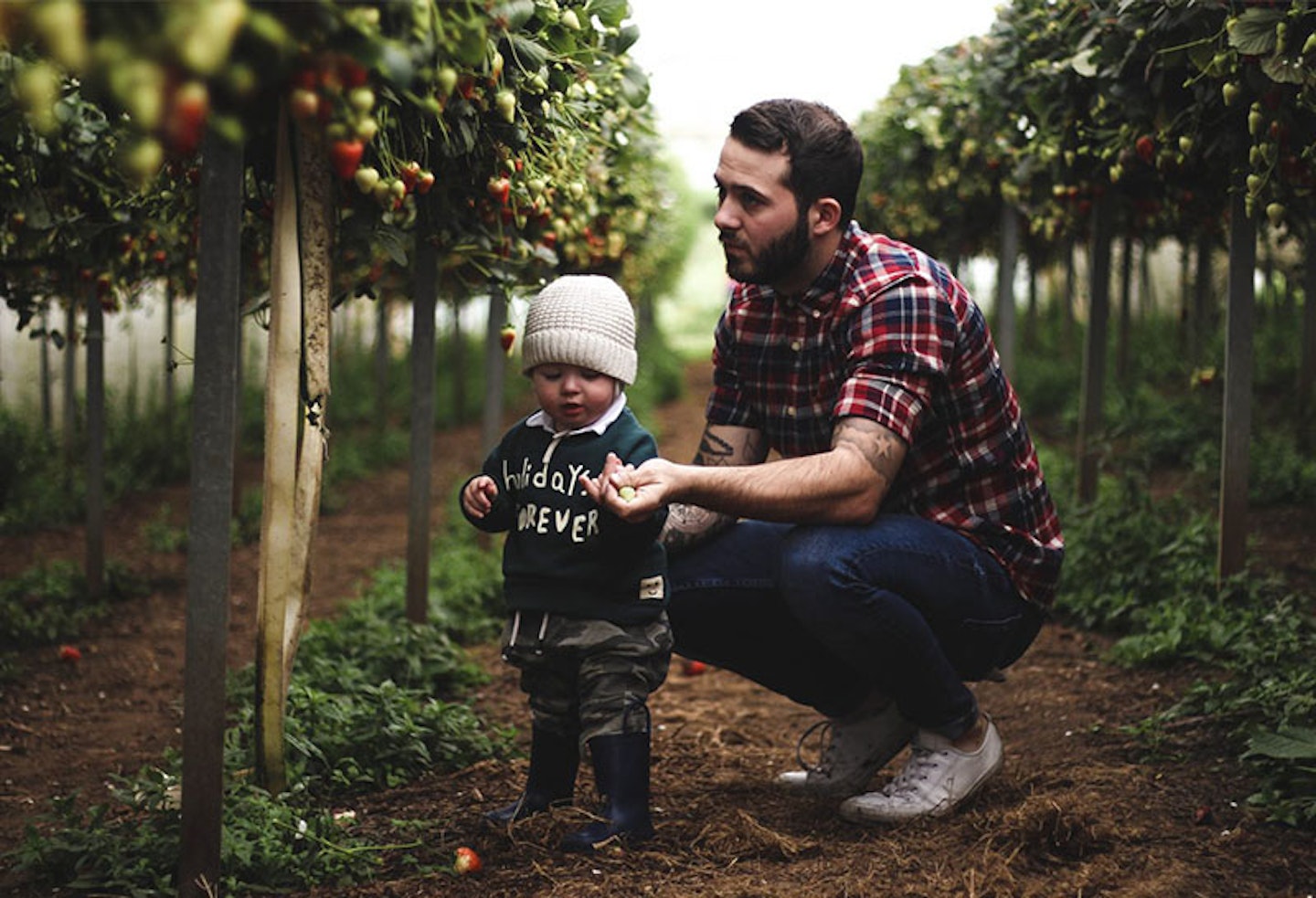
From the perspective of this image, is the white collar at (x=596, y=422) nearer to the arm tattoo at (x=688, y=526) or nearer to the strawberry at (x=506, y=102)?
the arm tattoo at (x=688, y=526)

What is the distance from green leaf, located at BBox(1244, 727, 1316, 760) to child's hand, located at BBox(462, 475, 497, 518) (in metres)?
1.65

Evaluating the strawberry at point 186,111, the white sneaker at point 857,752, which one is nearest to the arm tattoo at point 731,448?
the white sneaker at point 857,752

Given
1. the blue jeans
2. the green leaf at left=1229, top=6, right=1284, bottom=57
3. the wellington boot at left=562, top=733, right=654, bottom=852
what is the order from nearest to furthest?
the wellington boot at left=562, top=733, right=654, bottom=852
the blue jeans
the green leaf at left=1229, top=6, right=1284, bottom=57

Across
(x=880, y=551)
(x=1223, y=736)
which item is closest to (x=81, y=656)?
(x=880, y=551)

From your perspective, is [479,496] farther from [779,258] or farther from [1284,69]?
[1284,69]

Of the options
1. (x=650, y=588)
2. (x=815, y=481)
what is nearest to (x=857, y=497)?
(x=815, y=481)

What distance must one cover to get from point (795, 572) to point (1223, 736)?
1.20 meters

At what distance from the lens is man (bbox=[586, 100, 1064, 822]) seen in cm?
262

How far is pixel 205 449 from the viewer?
6.90ft

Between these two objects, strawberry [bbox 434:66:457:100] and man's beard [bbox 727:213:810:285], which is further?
man's beard [bbox 727:213:810:285]

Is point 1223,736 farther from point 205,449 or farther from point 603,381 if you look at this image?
point 205,449

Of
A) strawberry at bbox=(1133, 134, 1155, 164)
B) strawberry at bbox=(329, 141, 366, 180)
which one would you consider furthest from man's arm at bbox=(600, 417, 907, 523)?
strawberry at bbox=(1133, 134, 1155, 164)

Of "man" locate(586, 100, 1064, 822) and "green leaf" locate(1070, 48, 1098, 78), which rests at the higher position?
"green leaf" locate(1070, 48, 1098, 78)

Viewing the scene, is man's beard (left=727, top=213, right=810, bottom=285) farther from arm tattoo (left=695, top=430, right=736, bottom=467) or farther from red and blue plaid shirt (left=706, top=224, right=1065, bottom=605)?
arm tattoo (left=695, top=430, right=736, bottom=467)
